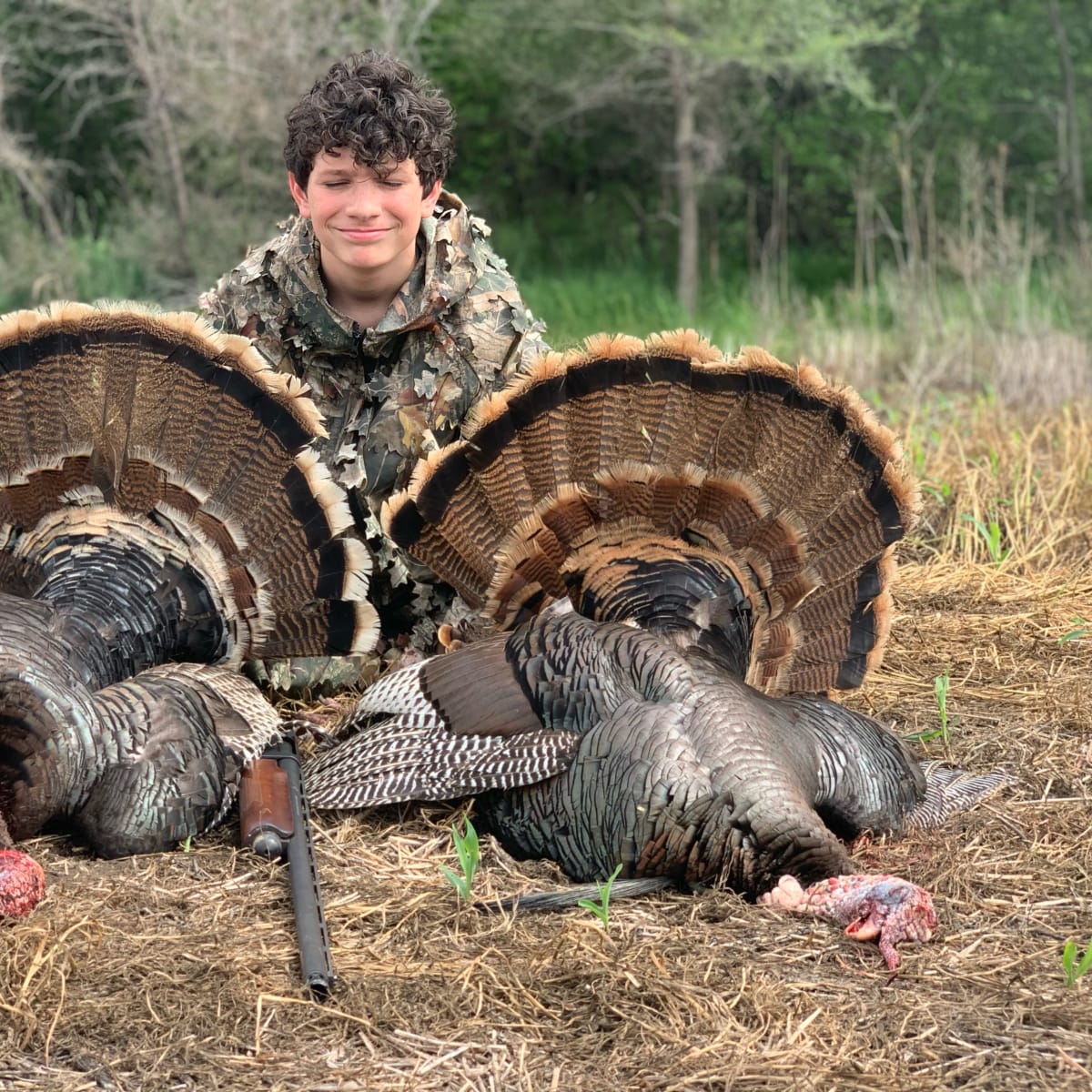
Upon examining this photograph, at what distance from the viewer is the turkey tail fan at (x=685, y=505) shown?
3.31 metres

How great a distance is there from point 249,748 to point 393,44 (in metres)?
10.3

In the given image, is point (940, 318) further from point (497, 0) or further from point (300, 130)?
point (497, 0)

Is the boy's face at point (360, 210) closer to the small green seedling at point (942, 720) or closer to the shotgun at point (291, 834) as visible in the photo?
the shotgun at point (291, 834)

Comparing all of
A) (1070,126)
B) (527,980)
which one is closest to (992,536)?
(527,980)

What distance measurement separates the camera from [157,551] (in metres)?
3.53

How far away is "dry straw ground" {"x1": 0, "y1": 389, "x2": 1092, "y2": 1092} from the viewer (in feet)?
7.62

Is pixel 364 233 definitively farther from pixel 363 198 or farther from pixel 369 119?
pixel 369 119

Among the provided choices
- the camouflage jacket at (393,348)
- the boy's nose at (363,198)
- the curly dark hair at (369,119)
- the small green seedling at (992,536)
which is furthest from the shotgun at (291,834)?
the small green seedling at (992,536)

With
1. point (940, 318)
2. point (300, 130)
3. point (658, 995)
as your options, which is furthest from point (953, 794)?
point (940, 318)

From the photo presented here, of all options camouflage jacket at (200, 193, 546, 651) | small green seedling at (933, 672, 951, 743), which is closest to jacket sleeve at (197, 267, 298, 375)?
Result: camouflage jacket at (200, 193, 546, 651)

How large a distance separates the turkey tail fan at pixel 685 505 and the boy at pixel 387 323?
2.71 ft

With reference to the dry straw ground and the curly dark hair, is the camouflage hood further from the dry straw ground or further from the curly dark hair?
the dry straw ground

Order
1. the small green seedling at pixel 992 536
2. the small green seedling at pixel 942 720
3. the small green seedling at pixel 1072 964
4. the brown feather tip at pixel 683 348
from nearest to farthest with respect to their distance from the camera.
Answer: the small green seedling at pixel 1072 964 → the brown feather tip at pixel 683 348 → the small green seedling at pixel 942 720 → the small green seedling at pixel 992 536

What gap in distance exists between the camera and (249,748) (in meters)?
3.31
